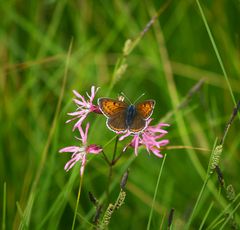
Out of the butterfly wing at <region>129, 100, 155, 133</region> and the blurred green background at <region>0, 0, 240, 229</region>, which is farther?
the blurred green background at <region>0, 0, 240, 229</region>

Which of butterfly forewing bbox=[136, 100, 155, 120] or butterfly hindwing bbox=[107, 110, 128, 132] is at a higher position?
butterfly forewing bbox=[136, 100, 155, 120]

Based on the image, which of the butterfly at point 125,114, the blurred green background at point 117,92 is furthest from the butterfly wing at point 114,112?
the blurred green background at point 117,92

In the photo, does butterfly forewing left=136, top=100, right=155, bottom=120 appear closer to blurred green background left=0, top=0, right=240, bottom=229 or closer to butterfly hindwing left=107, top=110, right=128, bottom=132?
butterfly hindwing left=107, top=110, right=128, bottom=132

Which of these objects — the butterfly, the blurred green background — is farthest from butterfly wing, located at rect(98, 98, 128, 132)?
the blurred green background

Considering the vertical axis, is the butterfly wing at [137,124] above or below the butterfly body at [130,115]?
below

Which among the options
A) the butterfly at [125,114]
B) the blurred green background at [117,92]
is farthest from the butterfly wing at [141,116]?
the blurred green background at [117,92]

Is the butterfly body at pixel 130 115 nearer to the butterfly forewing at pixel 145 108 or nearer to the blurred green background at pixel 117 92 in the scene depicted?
the butterfly forewing at pixel 145 108

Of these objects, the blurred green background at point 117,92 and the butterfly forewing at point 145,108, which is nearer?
the butterfly forewing at point 145,108
